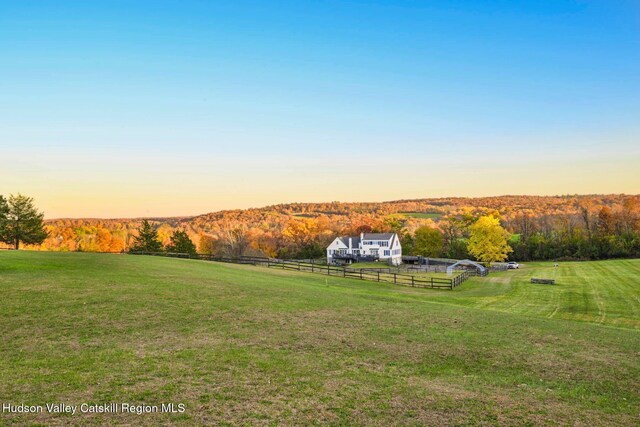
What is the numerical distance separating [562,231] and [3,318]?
121 meters

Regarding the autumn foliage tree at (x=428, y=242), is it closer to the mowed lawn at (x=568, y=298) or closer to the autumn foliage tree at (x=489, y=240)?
the autumn foliage tree at (x=489, y=240)

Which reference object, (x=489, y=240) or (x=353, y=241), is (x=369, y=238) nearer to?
(x=353, y=241)

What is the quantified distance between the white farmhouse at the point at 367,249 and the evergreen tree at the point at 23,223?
57.1m

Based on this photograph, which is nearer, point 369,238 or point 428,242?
point 428,242

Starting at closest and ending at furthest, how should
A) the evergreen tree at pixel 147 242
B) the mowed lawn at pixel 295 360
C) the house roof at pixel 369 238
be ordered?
the mowed lawn at pixel 295 360 → the evergreen tree at pixel 147 242 → the house roof at pixel 369 238

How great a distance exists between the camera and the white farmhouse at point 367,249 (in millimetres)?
98375

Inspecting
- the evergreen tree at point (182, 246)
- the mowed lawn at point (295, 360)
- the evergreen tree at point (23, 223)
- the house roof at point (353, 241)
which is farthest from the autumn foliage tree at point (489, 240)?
the evergreen tree at point (23, 223)

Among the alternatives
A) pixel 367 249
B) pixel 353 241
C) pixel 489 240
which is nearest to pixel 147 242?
pixel 353 241

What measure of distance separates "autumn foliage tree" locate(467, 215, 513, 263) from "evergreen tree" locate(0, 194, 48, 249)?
75.1m

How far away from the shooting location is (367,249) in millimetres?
102062

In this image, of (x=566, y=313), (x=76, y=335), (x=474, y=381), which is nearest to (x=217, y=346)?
(x=76, y=335)

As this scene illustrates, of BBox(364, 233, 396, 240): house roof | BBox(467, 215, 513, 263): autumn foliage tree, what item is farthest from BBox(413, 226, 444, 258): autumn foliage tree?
BBox(467, 215, 513, 263): autumn foliage tree

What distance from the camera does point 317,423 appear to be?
7.92 meters

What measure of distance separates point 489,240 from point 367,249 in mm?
32700
